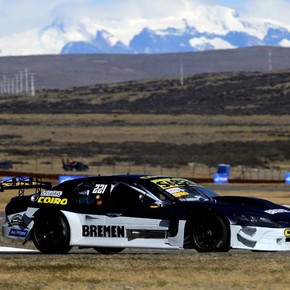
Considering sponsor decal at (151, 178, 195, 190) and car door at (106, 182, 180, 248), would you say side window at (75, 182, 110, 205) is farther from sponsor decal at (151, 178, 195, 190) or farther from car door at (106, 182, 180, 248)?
sponsor decal at (151, 178, 195, 190)

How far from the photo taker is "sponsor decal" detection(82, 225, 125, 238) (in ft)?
51.0

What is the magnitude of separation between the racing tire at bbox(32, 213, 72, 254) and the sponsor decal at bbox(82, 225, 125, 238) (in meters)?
0.29

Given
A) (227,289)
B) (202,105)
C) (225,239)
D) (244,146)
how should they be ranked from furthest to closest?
(202,105) → (244,146) → (225,239) → (227,289)

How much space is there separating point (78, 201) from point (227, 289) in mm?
5192

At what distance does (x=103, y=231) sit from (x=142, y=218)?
67 cm

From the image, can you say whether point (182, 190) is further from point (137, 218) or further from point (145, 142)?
point (145, 142)

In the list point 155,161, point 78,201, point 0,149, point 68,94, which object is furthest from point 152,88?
point 78,201

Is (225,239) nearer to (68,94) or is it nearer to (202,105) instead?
(202,105)

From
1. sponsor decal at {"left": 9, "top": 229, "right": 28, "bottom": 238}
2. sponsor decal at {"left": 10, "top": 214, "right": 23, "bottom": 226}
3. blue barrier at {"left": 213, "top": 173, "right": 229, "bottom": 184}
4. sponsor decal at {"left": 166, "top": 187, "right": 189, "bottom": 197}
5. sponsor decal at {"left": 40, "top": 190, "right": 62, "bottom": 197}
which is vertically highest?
sponsor decal at {"left": 166, "top": 187, "right": 189, "bottom": 197}

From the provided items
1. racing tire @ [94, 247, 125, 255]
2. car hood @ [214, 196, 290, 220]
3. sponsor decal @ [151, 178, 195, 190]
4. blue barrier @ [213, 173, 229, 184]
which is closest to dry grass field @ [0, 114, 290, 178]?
blue barrier @ [213, 173, 229, 184]

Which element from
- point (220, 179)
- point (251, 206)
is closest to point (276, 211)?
point (251, 206)

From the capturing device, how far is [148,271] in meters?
12.5

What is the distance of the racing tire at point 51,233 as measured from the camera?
15.7 meters

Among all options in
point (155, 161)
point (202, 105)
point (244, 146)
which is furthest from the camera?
point (202, 105)
